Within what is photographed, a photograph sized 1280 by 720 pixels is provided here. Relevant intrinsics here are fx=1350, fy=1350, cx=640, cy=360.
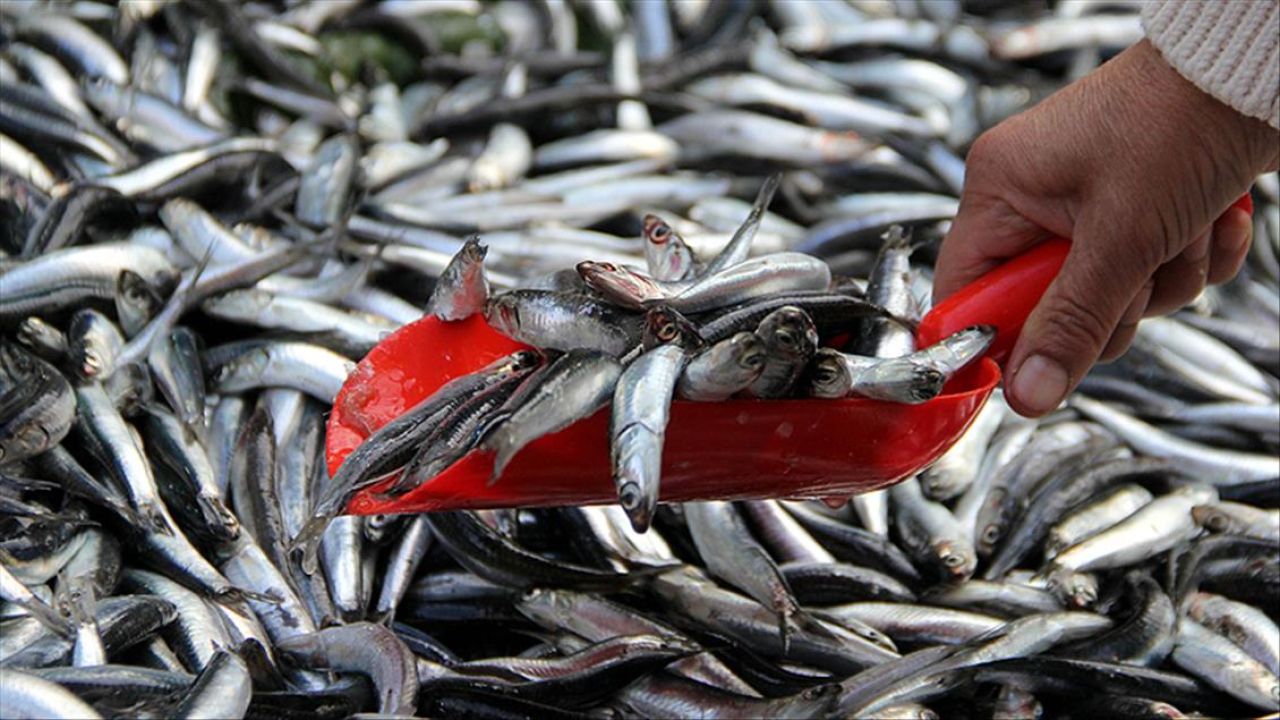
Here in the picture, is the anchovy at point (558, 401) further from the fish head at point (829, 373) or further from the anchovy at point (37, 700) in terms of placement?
the anchovy at point (37, 700)

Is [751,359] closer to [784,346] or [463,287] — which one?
[784,346]

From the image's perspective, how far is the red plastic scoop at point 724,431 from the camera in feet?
6.77

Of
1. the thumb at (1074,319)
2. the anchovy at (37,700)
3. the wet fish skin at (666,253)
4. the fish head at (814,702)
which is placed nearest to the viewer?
the anchovy at (37,700)

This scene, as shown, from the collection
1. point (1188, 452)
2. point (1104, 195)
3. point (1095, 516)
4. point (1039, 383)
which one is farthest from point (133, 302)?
point (1188, 452)

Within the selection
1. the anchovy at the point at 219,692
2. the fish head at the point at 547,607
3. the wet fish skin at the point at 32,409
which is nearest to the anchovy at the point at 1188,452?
the fish head at the point at 547,607

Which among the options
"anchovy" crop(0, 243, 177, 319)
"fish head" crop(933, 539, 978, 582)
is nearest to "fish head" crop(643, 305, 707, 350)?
"fish head" crop(933, 539, 978, 582)

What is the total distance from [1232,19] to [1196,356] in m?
2.01

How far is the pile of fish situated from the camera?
7.19ft

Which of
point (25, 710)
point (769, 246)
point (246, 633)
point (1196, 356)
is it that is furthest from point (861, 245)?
point (25, 710)

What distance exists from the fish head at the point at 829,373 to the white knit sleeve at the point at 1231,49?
632mm

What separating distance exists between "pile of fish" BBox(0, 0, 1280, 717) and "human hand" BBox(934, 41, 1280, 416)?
9.7 inches

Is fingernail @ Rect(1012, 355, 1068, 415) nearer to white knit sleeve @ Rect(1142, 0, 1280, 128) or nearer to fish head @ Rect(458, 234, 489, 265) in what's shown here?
white knit sleeve @ Rect(1142, 0, 1280, 128)

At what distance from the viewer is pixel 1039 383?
91.4 inches

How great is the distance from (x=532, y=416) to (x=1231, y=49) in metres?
1.07
